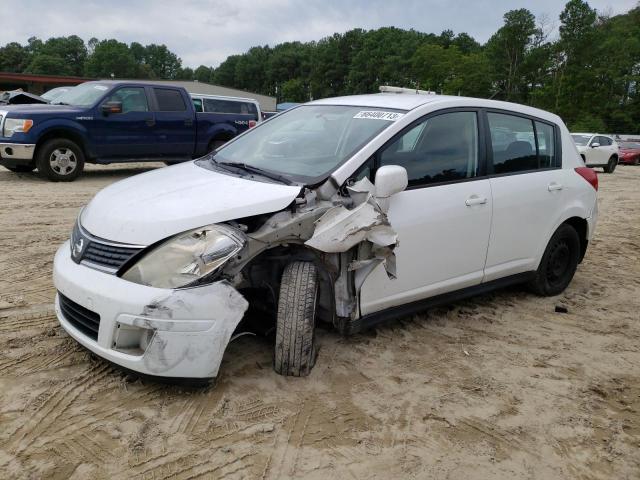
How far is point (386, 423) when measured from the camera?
2.81 meters

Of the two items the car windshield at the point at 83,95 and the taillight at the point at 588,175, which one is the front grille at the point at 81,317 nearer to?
the taillight at the point at 588,175

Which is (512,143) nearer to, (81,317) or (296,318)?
(296,318)

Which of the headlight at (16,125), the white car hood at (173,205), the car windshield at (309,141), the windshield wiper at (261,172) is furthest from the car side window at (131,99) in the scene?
the white car hood at (173,205)

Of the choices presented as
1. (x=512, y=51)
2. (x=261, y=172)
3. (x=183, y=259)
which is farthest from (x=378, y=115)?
(x=512, y=51)

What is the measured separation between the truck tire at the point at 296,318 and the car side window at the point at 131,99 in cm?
839

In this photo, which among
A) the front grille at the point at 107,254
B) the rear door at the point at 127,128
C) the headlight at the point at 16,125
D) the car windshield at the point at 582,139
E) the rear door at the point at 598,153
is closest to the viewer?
the front grille at the point at 107,254

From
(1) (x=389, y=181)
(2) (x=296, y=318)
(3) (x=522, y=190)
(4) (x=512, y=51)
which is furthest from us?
(4) (x=512, y=51)

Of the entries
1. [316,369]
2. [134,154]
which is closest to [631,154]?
[134,154]

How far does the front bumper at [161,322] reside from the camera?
2658 millimetres

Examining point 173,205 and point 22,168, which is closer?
point 173,205

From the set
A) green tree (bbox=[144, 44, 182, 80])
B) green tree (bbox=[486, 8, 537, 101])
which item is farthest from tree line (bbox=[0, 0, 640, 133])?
green tree (bbox=[144, 44, 182, 80])

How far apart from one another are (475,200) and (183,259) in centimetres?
212

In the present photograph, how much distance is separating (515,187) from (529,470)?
228cm

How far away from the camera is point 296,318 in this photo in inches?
120
